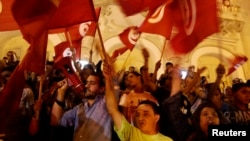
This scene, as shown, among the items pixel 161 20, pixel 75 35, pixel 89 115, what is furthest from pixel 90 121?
pixel 161 20

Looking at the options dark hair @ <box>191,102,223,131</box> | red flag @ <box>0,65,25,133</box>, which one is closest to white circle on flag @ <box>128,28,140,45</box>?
dark hair @ <box>191,102,223,131</box>

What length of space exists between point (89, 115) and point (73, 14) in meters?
0.72

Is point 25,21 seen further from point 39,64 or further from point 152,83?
point 152,83

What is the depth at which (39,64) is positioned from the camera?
335 centimetres

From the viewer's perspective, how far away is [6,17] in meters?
3.72

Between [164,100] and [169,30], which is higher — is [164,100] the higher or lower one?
the lower one

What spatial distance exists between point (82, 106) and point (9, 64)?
0.75 m

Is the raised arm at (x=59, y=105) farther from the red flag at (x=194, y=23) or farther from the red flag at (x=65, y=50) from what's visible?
the red flag at (x=194, y=23)

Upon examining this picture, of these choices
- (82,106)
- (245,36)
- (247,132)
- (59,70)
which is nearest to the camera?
(247,132)

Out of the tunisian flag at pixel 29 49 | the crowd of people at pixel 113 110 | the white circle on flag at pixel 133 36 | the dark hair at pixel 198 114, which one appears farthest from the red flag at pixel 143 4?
the dark hair at pixel 198 114

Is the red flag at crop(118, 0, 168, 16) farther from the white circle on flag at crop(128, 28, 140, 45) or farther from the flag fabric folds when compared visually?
the flag fabric folds

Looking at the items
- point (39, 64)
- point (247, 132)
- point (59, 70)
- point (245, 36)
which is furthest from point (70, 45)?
point (245, 36)

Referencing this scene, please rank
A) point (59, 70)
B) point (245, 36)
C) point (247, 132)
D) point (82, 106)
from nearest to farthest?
point (247, 132), point (82, 106), point (59, 70), point (245, 36)

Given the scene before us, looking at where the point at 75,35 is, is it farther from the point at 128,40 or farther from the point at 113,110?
the point at 113,110
